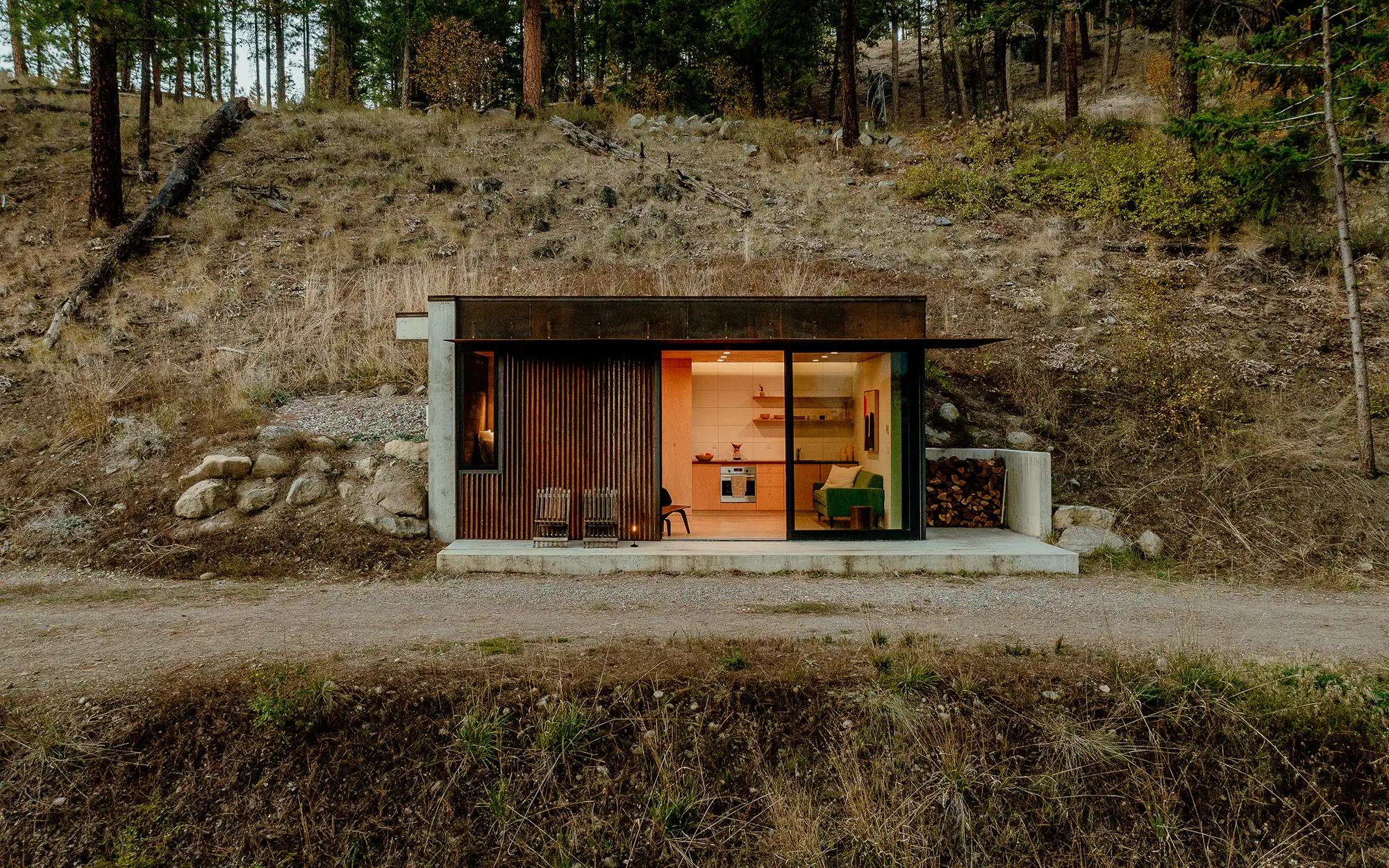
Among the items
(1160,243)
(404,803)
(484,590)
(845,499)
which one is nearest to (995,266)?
(1160,243)

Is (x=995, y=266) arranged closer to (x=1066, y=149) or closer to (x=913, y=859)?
(x=1066, y=149)

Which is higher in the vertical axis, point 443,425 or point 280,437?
point 443,425

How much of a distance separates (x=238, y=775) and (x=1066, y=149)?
63.4ft

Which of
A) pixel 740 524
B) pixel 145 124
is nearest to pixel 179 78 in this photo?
pixel 145 124

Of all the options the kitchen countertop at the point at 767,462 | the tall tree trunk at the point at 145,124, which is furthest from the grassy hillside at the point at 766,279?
the kitchen countertop at the point at 767,462

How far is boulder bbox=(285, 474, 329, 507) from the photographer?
8.30m

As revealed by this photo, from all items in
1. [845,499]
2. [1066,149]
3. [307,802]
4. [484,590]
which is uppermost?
[1066,149]

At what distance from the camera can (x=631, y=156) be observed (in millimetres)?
18891

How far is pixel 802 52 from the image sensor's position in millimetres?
24203

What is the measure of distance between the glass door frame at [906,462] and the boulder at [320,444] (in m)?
5.61

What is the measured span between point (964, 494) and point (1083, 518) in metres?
1.49

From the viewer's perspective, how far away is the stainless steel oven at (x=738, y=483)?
11.6m

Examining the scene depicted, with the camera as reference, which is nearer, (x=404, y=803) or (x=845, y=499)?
(x=404, y=803)

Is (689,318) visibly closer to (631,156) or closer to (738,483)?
(738,483)
